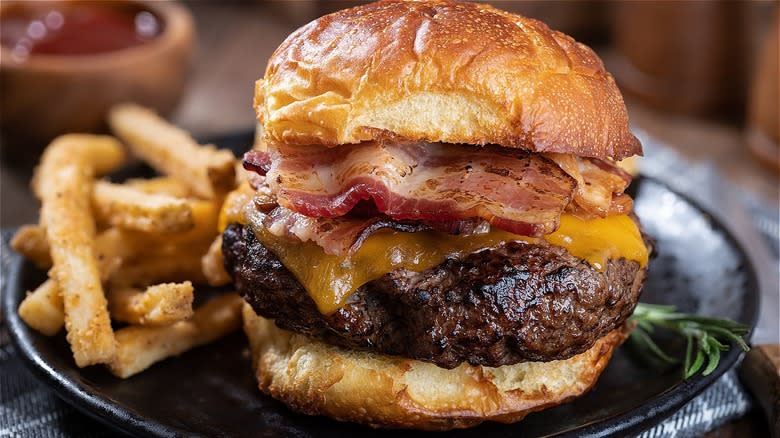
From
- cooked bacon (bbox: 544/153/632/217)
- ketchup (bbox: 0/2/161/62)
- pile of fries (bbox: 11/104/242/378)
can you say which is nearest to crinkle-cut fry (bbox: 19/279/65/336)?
pile of fries (bbox: 11/104/242/378)

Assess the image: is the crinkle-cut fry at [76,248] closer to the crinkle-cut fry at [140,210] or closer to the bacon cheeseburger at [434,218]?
the crinkle-cut fry at [140,210]

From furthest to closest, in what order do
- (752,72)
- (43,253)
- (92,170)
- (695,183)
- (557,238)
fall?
1. (752,72)
2. (695,183)
3. (92,170)
4. (43,253)
5. (557,238)

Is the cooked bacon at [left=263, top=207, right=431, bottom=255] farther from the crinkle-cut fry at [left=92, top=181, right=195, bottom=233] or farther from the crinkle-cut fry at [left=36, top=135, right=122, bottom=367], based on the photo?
the crinkle-cut fry at [left=36, top=135, right=122, bottom=367]

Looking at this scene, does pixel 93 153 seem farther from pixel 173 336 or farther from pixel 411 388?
pixel 411 388

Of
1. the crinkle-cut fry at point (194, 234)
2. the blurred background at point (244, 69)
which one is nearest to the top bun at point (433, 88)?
the crinkle-cut fry at point (194, 234)

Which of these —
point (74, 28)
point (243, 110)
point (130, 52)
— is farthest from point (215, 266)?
point (243, 110)

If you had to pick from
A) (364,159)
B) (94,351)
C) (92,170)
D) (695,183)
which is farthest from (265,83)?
(695,183)

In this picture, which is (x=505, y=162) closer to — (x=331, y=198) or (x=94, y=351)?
(x=331, y=198)
